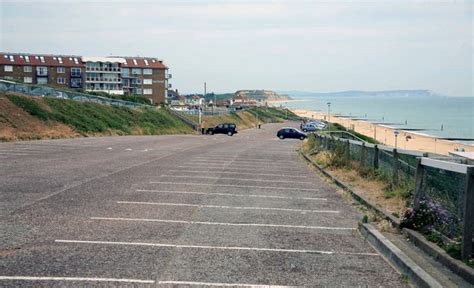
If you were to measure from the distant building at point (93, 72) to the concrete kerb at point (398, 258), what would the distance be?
10418cm

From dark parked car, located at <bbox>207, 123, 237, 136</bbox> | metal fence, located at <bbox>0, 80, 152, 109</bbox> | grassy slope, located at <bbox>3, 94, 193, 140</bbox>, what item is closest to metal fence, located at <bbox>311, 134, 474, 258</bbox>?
grassy slope, located at <bbox>3, 94, 193, 140</bbox>

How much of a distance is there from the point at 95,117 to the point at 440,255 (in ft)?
156

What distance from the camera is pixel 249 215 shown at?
11.3 meters

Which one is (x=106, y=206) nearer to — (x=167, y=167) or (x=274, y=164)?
(x=167, y=167)

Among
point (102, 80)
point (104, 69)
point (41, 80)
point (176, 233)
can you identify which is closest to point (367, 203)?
point (176, 233)

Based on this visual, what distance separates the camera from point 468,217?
7078 millimetres

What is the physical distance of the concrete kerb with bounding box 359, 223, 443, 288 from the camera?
6.66 m

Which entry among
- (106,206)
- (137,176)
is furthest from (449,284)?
(137,176)

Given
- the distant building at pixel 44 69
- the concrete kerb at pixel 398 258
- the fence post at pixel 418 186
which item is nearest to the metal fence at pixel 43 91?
the concrete kerb at pixel 398 258

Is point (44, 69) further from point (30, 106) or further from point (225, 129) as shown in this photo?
point (30, 106)

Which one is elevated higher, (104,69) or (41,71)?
(104,69)

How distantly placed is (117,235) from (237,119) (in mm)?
102281

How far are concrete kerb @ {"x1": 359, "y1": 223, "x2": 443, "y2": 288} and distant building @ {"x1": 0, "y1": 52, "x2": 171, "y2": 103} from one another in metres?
104

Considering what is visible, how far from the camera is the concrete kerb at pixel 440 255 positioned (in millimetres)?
6579
